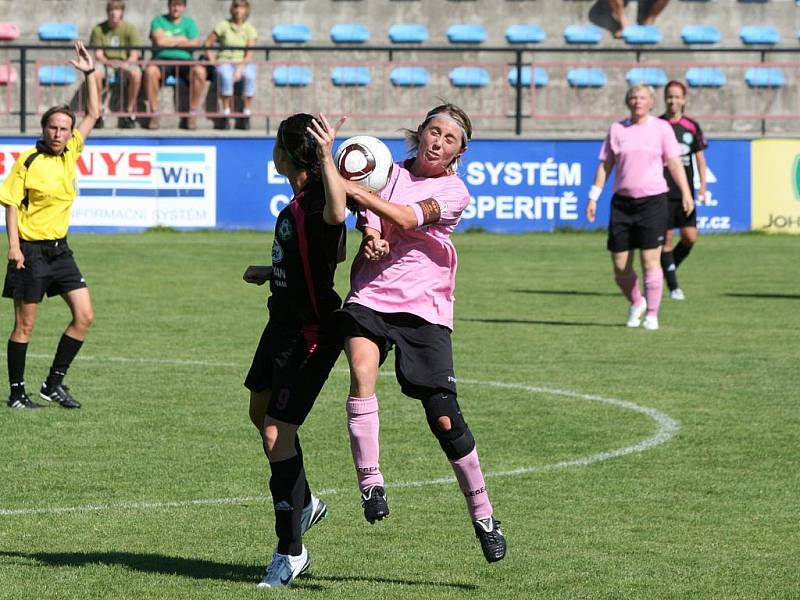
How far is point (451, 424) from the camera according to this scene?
627cm

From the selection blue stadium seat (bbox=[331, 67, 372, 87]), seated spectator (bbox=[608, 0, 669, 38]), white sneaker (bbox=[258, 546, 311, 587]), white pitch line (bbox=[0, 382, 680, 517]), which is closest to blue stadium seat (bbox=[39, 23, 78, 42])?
blue stadium seat (bbox=[331, 67, 372, 87])

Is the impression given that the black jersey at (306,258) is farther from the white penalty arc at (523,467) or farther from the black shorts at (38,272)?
the black shorts at (38,272)

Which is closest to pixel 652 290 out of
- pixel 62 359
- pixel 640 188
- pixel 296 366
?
pixel 640 188

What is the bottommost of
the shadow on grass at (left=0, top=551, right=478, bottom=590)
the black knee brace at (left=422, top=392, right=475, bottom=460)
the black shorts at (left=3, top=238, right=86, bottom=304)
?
the shadow on grass at (left=0, top=551, right=478, bottom=590)

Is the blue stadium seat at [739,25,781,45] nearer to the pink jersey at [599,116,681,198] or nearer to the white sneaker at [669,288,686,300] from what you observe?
the white sneaker at [669,288,686,300]

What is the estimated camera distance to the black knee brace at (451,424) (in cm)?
627

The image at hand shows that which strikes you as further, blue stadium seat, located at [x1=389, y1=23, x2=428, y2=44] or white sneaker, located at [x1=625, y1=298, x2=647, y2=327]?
blue stadium seat, located at [x1=389, y1=23, x2=428, y2=44]

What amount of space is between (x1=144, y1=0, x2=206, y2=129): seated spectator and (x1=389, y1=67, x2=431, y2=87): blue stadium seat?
11.2 feet

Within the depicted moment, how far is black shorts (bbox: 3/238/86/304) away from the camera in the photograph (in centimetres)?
1039

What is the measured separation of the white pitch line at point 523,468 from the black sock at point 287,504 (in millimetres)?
1536

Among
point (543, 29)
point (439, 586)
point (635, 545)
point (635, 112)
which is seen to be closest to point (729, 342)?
point (635, 112)

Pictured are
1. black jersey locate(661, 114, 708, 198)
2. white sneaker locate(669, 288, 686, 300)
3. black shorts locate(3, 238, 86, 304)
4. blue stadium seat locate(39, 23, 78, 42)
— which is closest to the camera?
black shorts locate(3, 238, 86, 304)

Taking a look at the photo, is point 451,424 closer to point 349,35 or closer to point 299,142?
point 299,142

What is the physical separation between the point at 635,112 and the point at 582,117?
42.6ft
